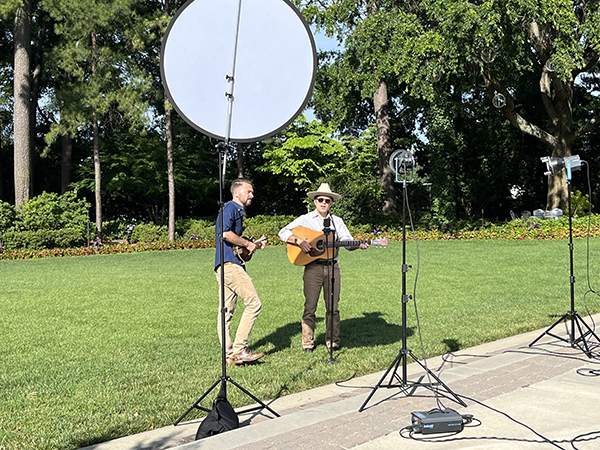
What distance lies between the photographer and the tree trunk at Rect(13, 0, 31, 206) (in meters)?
27.4

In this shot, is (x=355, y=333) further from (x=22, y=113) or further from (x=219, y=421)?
(x=22, y=113)

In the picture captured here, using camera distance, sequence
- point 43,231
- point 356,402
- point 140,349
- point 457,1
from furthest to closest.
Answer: point 43,231 → point 457,1 → point 140,349 → point 356,402

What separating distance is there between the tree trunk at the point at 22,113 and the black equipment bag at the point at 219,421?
26.5m

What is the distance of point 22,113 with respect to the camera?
27859mm

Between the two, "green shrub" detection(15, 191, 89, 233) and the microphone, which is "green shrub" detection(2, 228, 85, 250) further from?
the microphone

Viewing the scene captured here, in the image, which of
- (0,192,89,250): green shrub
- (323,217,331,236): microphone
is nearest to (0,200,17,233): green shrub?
(0,192,89,250): green shrub

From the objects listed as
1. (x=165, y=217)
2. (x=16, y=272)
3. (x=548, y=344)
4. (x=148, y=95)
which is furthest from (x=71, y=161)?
(x=548, y=344)

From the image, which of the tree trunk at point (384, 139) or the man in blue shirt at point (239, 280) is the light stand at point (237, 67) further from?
the tree trunk at point (384, 139)

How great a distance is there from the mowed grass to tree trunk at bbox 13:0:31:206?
39.1ft

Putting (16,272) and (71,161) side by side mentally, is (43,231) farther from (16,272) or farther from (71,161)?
(71,161)

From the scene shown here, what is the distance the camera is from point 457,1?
66.6ft

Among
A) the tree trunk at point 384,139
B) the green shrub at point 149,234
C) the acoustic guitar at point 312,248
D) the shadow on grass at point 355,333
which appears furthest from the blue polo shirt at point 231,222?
the tree trunk at point 384,139

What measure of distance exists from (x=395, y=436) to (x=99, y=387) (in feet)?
9.82

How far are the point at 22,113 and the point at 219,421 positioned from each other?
28127mm
